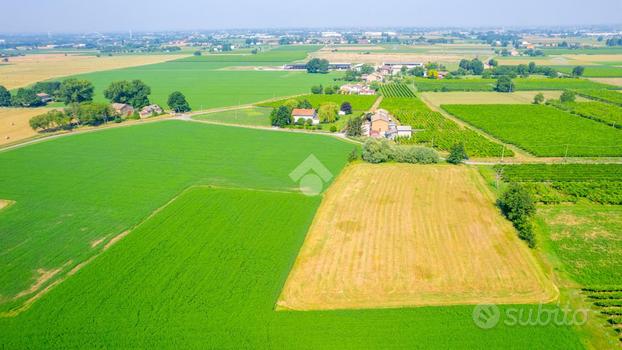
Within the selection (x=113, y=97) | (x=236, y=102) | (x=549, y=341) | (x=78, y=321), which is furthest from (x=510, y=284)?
(x=113, y=97)

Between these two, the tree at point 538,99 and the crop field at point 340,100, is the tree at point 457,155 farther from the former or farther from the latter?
the tree at point 538,99

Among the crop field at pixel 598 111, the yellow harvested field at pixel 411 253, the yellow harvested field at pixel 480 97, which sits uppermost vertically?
the yellow harvested field at pixel 411 253

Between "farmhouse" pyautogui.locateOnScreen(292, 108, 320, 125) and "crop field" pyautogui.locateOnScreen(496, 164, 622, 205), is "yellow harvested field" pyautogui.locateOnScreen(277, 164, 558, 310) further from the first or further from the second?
"farmhouse" pyautogui.locateOnScreen(292, 108, 320, 125)

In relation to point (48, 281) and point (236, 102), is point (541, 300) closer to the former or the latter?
point (48, 281)

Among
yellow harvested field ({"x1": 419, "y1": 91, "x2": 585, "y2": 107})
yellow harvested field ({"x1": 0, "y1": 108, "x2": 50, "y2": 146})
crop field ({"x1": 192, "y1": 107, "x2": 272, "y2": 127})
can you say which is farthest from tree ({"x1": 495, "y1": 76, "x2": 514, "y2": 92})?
yellow harvested field ({"x1": 0, "y1": 108, "x2": 50, "y2": 146})

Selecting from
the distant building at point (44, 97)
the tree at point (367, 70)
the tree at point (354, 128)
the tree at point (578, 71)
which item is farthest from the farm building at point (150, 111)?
the tree at point (578, 71)

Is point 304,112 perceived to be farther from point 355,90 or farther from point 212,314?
point 212,314
